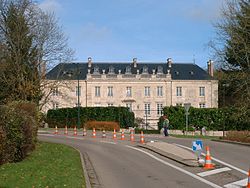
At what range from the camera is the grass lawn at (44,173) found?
500 inches

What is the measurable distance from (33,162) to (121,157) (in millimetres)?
5015

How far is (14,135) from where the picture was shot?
19.2 m

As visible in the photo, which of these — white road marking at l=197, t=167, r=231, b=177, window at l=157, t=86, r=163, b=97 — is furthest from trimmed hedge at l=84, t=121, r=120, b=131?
white road marking at l=197, t=167, r=231, b=177

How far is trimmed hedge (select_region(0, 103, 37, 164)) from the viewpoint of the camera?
18594 mm

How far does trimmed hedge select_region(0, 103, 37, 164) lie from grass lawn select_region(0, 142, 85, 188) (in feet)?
1.62

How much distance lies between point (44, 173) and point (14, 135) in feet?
15.8

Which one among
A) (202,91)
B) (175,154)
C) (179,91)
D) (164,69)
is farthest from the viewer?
(164,69)

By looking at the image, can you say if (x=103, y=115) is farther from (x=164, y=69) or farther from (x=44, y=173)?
(x=44, y=173)

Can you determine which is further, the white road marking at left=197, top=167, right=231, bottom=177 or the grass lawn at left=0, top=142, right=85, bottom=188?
the white road marking at left=197, top=167, right=231, bottom=177

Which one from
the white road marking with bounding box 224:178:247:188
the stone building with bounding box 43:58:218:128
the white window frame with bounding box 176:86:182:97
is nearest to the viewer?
the white road marking with bounding box 224:178:247:188

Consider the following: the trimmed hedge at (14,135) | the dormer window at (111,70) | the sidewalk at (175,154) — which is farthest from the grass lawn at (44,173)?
the dormer window at (111,70)

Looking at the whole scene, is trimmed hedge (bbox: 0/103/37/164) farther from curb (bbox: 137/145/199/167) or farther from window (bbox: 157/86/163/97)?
window (bbox: 157/86/163/97)

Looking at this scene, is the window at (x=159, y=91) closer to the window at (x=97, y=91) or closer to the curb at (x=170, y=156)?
the window at (x=97, y=91)

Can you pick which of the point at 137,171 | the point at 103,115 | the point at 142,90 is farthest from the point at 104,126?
the point at 137,171
